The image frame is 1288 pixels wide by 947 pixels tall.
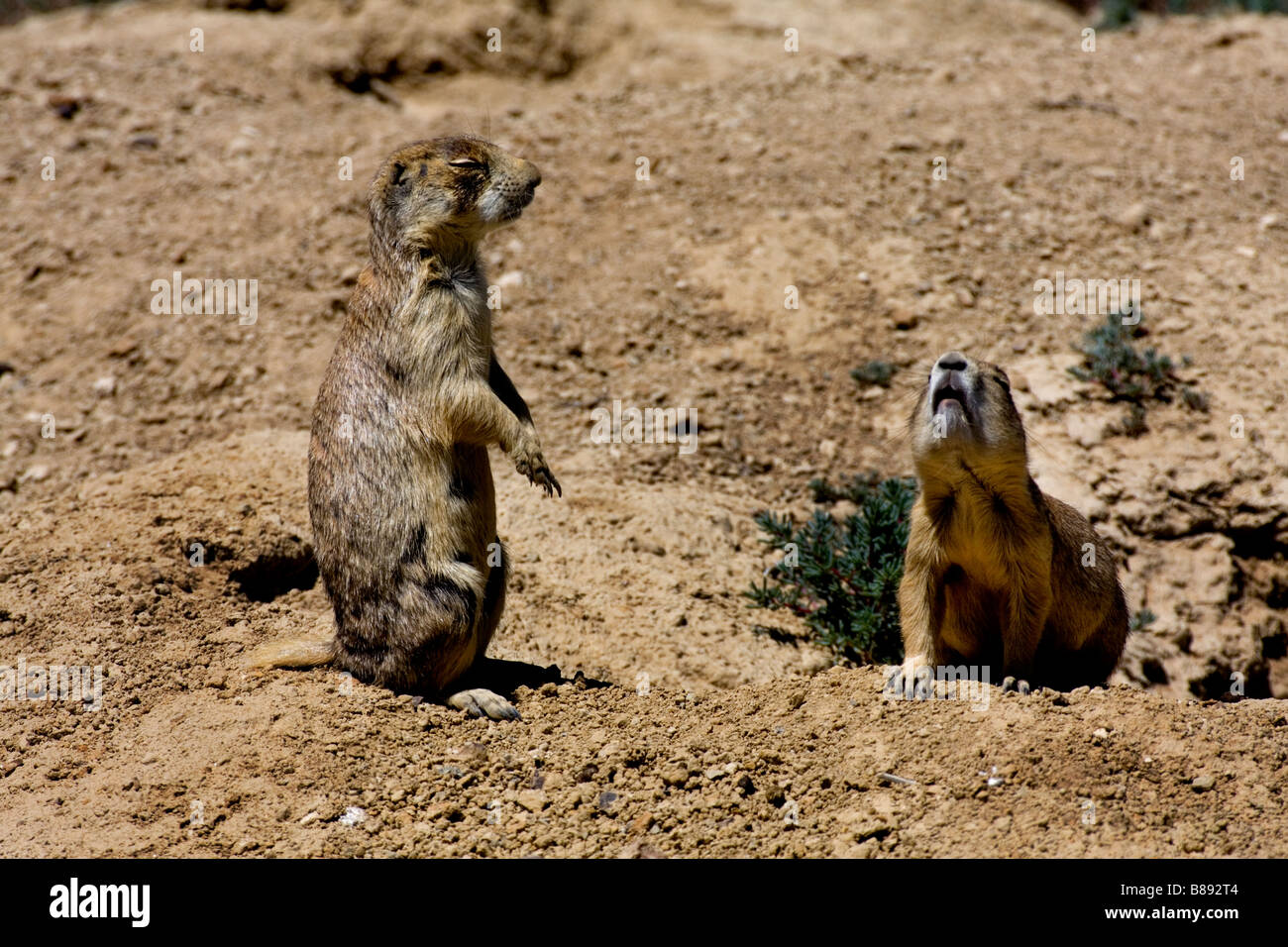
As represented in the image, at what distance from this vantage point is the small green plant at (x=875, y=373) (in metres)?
8.87

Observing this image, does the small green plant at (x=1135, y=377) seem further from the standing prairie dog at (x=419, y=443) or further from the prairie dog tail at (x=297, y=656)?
the prairie dog tail at (x=297, y=656)

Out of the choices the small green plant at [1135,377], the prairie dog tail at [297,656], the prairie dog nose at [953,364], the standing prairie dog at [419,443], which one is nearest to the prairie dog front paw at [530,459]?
the standing prairie dog at [419,443]

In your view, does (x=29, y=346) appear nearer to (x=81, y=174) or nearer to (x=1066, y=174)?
(x=81, y=174)

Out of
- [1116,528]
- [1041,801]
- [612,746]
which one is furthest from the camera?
[1116,528]

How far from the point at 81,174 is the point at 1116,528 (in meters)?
8.92

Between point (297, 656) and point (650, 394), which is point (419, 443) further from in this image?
point (650, 394)

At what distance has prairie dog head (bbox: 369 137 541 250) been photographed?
5.94 meters

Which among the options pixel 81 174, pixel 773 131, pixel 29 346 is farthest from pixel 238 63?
pixel 773 131

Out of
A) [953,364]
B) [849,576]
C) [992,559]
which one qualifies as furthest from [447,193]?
[849,576]

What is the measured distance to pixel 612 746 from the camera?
212 inches

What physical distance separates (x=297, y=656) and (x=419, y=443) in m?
1.26

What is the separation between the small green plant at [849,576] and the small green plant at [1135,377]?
1.80 m

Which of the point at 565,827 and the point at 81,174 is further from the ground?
the point at 81,174

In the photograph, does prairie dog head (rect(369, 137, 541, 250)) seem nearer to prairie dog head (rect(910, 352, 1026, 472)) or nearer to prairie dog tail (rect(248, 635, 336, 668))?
prairie dog tail (rect(248, 635, 336, 668))
